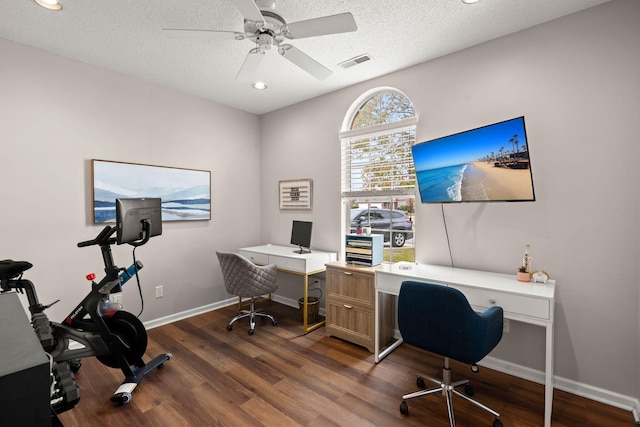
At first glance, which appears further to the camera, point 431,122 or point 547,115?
point 431,122

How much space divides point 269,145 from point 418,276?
291 centimetres

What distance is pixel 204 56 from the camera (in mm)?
2779

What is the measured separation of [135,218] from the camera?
2.28 metres

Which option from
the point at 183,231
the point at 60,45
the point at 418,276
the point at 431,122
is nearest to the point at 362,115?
the point at 431,122

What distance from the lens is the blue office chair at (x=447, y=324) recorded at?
5.75 ft

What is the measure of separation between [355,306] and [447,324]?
1.23 metres

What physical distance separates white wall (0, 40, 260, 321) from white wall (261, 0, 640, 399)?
107 inches

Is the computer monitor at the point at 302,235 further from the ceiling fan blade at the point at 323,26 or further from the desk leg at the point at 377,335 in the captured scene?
the ceiling fan blade at the point at 323,26

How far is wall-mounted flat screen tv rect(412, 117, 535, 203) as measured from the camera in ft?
6.81

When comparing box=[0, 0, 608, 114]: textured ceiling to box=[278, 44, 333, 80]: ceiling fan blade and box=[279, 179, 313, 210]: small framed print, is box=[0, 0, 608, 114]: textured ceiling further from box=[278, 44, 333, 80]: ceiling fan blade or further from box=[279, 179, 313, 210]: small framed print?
box=[279, 179, 313, 210]: small framed print

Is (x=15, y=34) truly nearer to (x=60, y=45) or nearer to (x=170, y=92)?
(x=60, y=45)

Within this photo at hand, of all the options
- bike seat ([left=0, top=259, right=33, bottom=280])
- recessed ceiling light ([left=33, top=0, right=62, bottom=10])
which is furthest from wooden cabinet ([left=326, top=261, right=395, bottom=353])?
recessed ceiling light ([left=33, top=0, right=62, bottom=10])

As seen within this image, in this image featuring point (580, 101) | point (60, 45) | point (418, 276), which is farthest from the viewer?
point (60, 45)

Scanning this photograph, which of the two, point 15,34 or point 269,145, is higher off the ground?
point 15,34
